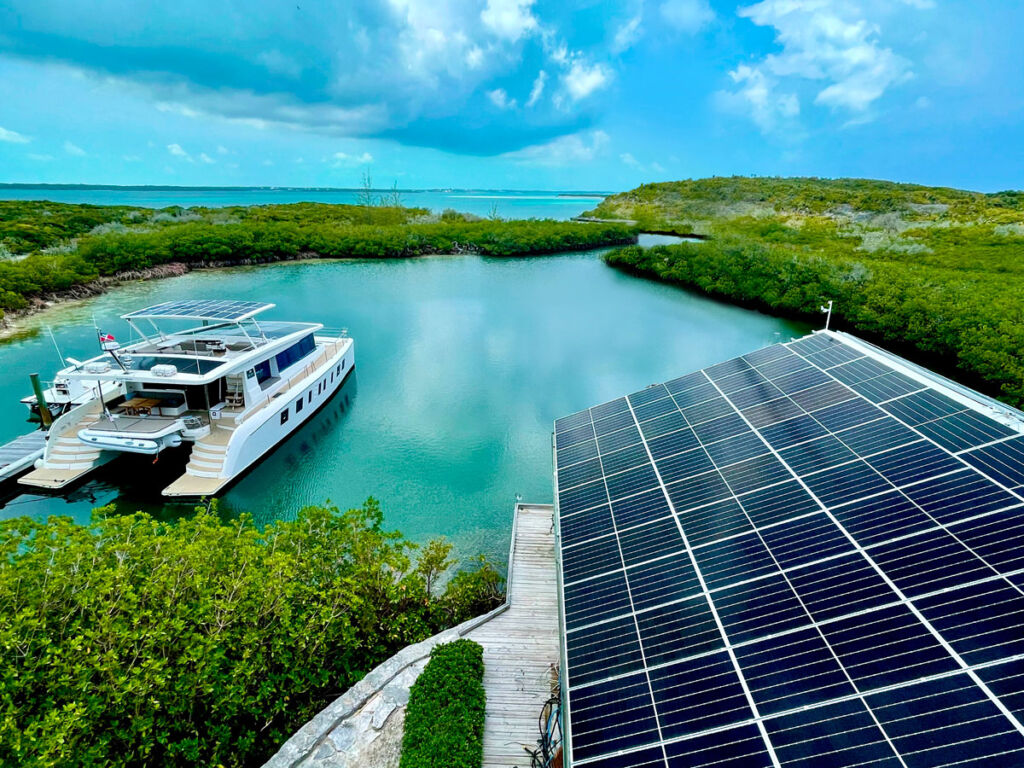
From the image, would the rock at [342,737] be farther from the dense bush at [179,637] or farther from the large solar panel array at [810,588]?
the large solar panel array at [810,588]

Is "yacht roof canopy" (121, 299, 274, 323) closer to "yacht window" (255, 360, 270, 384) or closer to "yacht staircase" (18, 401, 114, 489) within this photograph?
"yacht window" (255, 360, 270, 384)

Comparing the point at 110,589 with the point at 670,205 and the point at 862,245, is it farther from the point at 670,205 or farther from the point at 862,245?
the point at 670,205

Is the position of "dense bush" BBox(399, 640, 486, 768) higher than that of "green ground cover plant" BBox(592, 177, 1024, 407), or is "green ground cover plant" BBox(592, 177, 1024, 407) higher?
"green ground cover plant" BBox(592, 177, 1024, 407)

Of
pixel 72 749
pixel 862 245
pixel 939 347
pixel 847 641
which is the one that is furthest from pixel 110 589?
pixel 862 245

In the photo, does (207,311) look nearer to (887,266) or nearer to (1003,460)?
(1003,460)

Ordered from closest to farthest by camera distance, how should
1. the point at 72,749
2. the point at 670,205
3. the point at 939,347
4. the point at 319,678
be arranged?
the point at 72,749 → the point at 319,678 → the point at 939,347 → the point at 670,205

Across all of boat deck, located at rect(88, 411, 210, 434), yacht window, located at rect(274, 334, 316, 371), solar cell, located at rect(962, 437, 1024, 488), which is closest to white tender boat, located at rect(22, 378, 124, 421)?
boat deck, located at rect(88, 411, 210, 434)

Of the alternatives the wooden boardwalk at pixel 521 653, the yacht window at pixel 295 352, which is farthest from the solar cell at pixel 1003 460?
the yacht window at pixel 295 352
